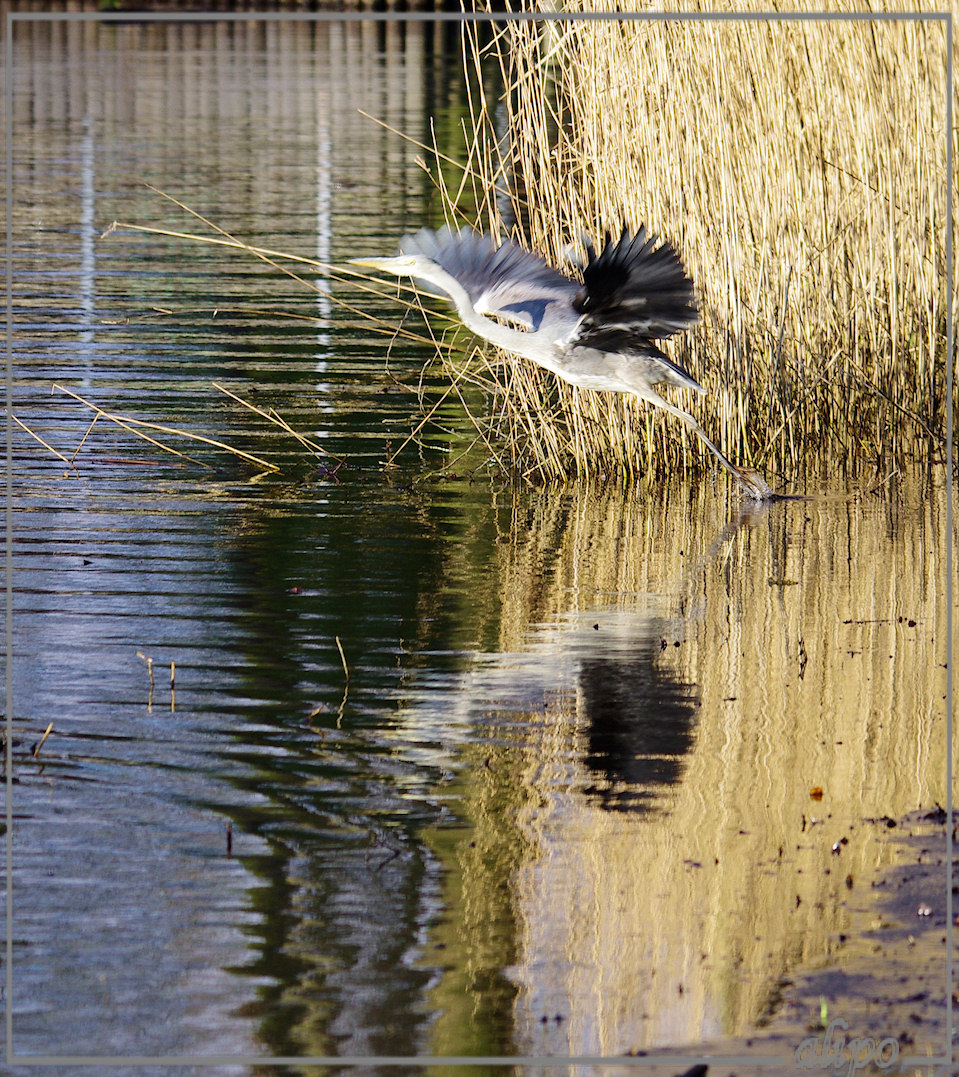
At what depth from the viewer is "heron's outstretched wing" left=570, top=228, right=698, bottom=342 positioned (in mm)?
6078

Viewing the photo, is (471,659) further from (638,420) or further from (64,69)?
Answer: (64,69)

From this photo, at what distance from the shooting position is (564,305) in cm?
672

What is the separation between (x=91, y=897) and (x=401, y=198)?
1599 centimetres

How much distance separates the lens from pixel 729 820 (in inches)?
180

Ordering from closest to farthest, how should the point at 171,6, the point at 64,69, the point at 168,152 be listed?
the point at 168,152, the point at 64,69, the point at 171,6

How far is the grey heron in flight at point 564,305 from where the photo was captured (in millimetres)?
6238

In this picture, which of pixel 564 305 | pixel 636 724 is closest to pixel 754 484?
pixel 564 305

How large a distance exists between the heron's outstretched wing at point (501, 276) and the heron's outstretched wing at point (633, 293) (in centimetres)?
20

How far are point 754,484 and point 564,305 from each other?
1636 mm

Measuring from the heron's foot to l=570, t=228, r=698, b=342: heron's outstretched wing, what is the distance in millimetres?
1473

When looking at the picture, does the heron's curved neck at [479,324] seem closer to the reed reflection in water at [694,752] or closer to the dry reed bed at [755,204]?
the reed reflection in water at [694,752]

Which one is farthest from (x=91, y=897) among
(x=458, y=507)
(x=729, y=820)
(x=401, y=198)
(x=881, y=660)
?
(x=401, y=198)

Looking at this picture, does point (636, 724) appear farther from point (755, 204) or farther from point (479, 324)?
point (755, 204)

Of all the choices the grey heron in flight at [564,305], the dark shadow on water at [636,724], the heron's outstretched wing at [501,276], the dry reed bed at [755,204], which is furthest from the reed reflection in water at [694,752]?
the heron's outstretched wing at [501,276]
